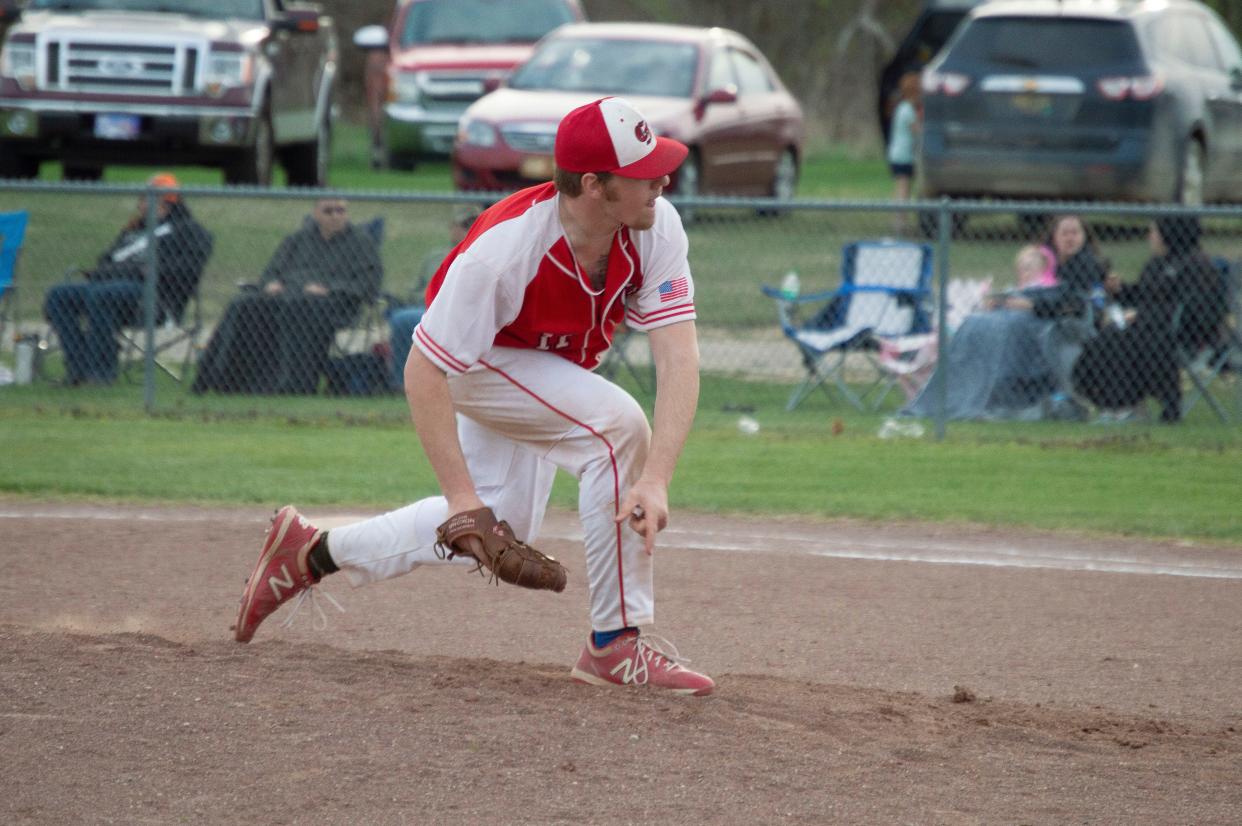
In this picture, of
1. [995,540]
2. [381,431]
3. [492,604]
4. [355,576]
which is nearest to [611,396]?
[355,576]

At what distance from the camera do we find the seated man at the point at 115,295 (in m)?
11.3

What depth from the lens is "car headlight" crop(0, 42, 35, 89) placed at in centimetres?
1486

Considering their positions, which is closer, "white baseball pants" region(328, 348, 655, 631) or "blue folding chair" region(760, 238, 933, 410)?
"white baseball pants" region(328, 348, 655, 631)

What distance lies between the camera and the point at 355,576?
210 inches

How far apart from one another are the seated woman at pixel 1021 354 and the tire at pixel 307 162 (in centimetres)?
875

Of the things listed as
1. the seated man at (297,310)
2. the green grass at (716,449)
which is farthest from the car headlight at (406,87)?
the seated man at (297,310)

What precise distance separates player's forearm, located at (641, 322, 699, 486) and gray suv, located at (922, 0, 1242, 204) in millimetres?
11577

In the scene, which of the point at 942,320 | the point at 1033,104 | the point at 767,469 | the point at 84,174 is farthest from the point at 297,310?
the point at 84,174

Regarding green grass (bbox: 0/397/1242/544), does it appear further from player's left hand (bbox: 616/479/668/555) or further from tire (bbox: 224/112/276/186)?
tire (bbox: 224/112/276/186)

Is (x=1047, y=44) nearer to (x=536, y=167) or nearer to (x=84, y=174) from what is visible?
(x=536, y=167)

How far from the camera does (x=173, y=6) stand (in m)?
15.9

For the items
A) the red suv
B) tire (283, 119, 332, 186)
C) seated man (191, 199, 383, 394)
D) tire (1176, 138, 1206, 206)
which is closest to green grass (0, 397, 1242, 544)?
seated man (191, 199, 383, 394)

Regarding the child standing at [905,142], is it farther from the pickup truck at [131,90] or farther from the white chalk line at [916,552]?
the white chalk line at [916,552]

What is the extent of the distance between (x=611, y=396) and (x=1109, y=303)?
22.1ft
